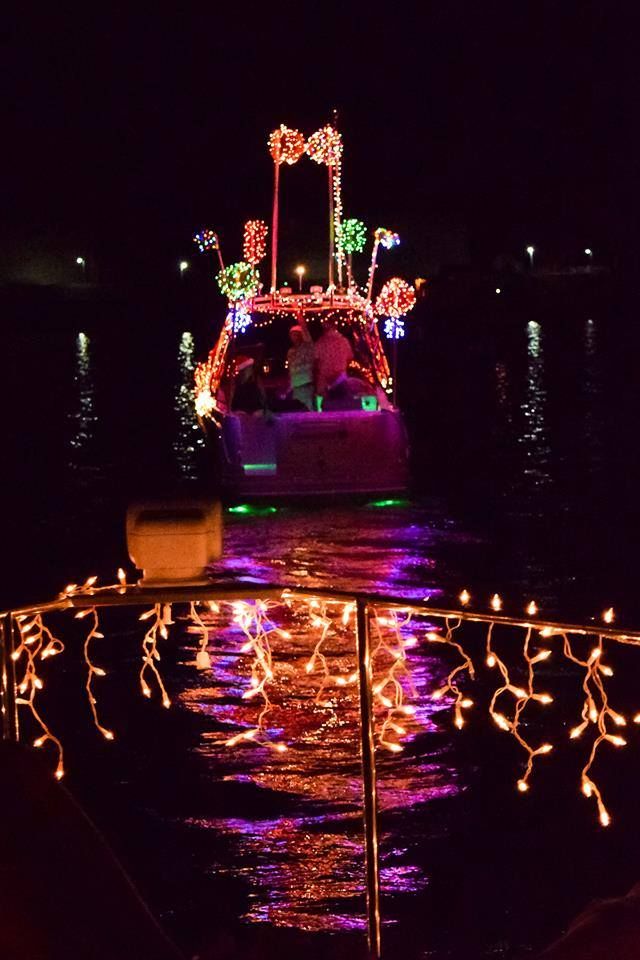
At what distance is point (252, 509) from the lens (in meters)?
15.2

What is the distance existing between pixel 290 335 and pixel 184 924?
34.6 ft

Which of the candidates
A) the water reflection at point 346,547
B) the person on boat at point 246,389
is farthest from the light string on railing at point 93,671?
the person on boat at point 246,389

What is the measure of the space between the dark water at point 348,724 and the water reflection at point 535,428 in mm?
→ 90

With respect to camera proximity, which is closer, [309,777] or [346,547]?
[309,777]

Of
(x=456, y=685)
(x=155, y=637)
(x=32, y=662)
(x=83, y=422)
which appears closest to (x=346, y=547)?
(x=456, y=685)

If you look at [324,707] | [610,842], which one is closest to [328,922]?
[610,842]

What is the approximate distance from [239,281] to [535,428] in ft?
29.0

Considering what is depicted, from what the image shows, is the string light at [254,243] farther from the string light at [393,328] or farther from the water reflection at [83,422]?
the water reflection at [83,422]

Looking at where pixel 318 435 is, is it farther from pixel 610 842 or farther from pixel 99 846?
pixel 99 846

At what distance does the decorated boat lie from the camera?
15039 millimetres

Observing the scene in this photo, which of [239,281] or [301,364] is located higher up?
[239,281]

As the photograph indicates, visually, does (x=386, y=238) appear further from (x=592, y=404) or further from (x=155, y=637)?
(x=592, y=404)

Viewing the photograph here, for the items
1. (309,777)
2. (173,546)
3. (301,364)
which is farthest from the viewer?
(301,364)

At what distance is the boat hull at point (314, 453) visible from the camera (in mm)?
14891
